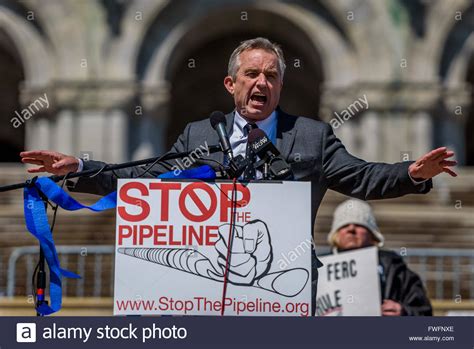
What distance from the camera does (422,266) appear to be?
49.2 ft

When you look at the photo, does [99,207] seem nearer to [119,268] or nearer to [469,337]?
[119,268]

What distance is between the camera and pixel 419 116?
2527 cm

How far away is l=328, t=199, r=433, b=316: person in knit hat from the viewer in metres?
9.69

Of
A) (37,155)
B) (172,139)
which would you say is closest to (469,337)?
(37,155)

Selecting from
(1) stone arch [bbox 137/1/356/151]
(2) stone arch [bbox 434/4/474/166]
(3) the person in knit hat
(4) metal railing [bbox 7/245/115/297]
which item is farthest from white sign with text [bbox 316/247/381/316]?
(2) stone arch [bbox 434/4/474/166]

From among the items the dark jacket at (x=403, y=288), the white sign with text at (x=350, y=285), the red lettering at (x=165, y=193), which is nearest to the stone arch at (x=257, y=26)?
the dark jacket at (x=403, y=288)

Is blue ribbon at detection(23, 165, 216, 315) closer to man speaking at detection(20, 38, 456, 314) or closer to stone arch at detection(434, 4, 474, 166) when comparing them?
man speaking at detection(20, 38, 456, 314)

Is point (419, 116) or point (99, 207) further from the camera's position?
point (419, 116)

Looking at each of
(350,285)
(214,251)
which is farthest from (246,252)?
(350,285)

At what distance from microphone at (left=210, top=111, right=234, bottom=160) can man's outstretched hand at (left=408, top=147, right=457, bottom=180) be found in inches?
32.3

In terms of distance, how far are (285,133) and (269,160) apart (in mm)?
387

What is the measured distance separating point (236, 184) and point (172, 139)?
24.2m

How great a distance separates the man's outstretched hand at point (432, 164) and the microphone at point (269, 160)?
564 mm

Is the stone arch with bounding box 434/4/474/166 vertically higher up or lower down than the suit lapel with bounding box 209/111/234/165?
higher up
